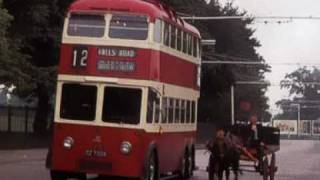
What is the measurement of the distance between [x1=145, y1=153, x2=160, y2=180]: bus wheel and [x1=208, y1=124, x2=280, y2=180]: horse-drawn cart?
146 centimetres

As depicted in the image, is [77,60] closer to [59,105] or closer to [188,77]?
[59,105]

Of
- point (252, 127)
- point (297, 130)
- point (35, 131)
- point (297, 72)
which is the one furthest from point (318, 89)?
point (252, 127)

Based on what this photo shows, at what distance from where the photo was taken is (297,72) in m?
169

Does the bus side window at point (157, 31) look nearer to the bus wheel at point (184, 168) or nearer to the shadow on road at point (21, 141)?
the bus wheel at point (184, 168)

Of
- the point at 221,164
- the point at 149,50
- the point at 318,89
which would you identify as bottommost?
the point at 221,164

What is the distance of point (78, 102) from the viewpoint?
65.7 ft

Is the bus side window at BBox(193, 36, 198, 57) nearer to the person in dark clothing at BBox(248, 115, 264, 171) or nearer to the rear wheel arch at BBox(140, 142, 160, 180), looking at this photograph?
the person in dark clothing at BBox(248, 115, 264, 171)

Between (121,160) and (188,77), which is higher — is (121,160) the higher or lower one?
the lower one

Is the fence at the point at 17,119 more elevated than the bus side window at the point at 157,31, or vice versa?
the bus side window at the point at 157,31

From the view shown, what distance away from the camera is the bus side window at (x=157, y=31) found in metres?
20.4

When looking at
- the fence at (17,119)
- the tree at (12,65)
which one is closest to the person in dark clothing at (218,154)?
the tree at (12,65)

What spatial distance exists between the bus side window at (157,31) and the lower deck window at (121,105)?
1.48 metres

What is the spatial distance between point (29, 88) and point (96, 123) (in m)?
18.9

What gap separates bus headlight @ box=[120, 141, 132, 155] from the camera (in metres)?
19.7
